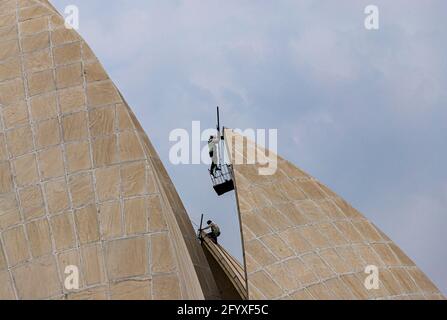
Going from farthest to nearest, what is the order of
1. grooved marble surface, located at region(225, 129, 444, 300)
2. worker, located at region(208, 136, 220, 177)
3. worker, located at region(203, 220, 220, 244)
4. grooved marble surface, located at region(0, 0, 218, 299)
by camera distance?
worker, located at region(203, 220, 220, 244) → worker, located at region(208, 136, 220, 177) → grooved marble surface, located at region(225, 129, 444, 300) → grooved marble surface, located at region(0, 0, 218, 299)

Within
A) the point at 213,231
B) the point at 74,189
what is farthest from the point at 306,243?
the point at 213,231

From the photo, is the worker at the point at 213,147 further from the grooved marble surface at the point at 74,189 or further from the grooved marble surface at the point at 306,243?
the grooved marble surface at the point at 74,189

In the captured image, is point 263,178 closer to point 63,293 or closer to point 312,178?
point 312,178

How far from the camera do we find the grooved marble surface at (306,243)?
14023mm

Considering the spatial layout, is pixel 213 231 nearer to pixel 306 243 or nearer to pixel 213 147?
pixel 213 147

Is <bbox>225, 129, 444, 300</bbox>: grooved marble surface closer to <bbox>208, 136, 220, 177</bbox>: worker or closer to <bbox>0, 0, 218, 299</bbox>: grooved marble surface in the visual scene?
<bbox>0, 0, 218, 299</bbox>: grooved marble surface

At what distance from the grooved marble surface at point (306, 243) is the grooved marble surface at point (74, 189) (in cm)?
133

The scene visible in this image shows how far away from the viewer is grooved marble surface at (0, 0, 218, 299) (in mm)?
13312

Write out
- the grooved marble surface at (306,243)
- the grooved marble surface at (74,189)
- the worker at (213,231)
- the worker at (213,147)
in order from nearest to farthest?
the grooved marble surface at (74,189) < the grooved marble surface at (306,243) < the worker at (213,147) < the worker at (213,231)

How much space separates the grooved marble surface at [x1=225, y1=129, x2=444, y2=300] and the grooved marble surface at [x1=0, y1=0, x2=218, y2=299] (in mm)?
1327

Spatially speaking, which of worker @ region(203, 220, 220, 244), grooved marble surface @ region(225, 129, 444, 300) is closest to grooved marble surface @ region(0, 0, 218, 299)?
grooved marble surface @ region(225, 129, 444, 300)

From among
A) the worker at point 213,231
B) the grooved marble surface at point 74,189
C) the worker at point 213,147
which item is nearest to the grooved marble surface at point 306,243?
the grooved marble surface at point 74,189
